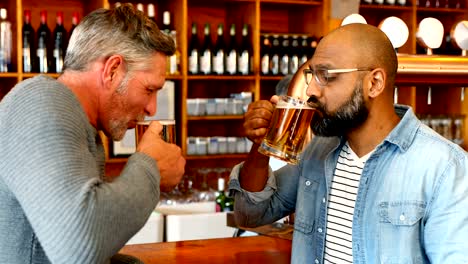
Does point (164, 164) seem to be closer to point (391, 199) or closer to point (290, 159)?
point (290, 159)

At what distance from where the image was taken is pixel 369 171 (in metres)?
1.65

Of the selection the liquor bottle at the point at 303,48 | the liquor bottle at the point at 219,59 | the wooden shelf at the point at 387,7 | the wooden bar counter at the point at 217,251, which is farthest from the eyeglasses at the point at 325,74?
the wooden shelf at the point at 387,7

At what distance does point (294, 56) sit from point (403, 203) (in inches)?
137

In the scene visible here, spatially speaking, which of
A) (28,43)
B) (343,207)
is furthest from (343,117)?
(28,43)

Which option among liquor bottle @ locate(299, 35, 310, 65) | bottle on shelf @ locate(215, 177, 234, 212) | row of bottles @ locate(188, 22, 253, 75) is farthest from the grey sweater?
liquor bottle @ locate(299, 35, 310, 65)

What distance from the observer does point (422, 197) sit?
5.07ft

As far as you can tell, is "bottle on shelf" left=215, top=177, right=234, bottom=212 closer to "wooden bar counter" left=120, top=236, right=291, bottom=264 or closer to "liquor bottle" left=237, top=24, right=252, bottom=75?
"liquor bottle" left=237, top=24, right=252, bottom=75

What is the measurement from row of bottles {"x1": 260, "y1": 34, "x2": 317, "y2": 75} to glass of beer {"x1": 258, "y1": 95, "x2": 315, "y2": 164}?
325 centimetres

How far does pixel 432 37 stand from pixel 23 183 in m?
1.38

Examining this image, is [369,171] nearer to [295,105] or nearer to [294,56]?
[295,105]

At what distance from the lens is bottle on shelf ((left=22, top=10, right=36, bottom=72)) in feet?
13.8

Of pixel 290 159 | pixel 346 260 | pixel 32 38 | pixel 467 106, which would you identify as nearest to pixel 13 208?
pixel 290 159

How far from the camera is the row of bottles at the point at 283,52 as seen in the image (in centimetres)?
491

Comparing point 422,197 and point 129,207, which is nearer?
point 129,207
